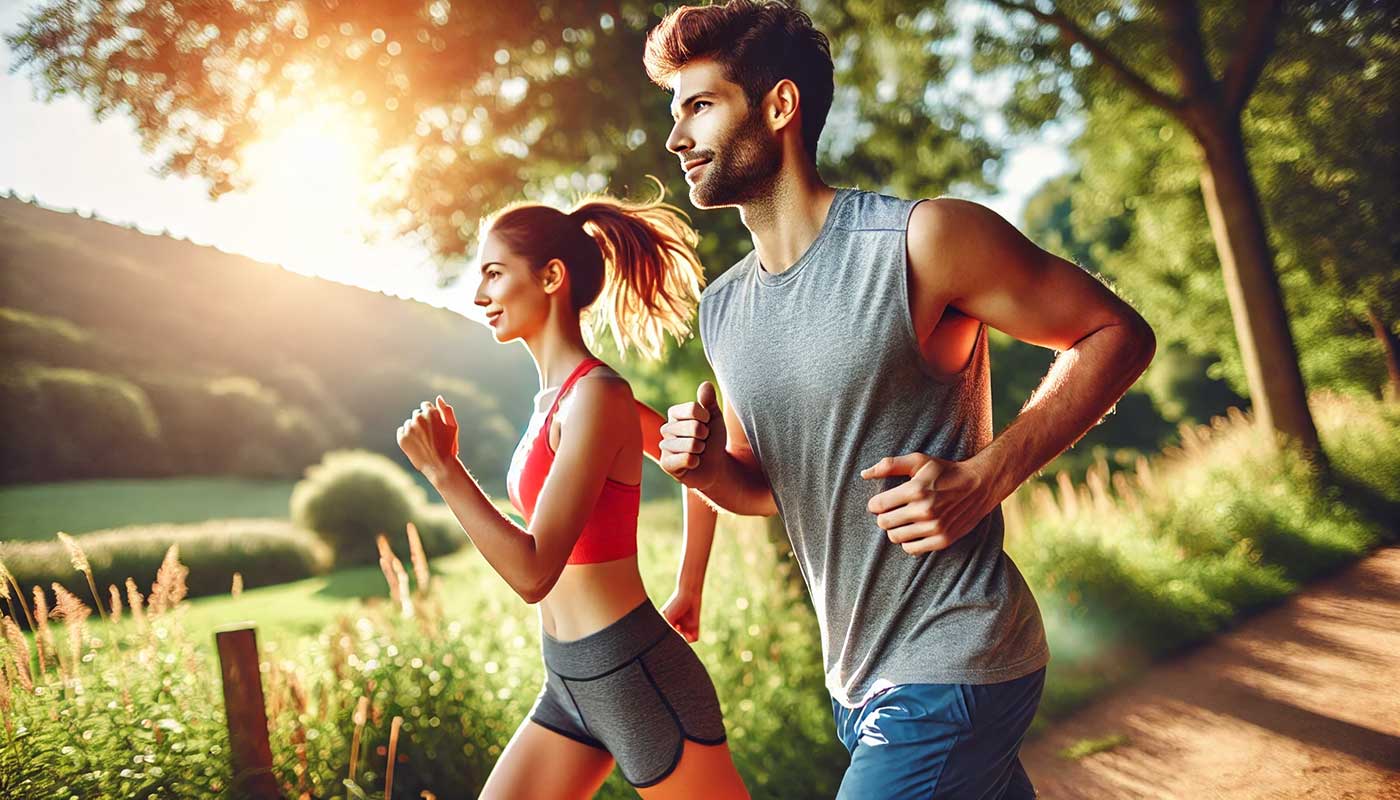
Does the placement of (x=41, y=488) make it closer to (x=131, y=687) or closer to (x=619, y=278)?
(x=131, y=687)

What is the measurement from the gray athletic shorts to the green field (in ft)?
9.38

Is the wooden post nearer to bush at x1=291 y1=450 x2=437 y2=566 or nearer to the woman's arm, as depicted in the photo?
the woman's arm

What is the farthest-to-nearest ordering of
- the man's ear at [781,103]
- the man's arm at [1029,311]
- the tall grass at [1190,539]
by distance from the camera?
the tall grass at [1190,539] < the man's ear at [781,103] < the man's arm at [1029,311]

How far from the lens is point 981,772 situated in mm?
1650

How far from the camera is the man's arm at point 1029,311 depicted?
1.63m

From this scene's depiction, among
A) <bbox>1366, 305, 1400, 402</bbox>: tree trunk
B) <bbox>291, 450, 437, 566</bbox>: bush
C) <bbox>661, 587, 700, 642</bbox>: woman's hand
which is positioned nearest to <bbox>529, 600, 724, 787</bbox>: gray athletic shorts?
<bbox>661, 587, 700, 642</bbox>: woman's hand

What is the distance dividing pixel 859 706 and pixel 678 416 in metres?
0.60

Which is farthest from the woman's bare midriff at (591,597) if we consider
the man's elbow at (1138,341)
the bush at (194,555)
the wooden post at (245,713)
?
the bush at (194,555)

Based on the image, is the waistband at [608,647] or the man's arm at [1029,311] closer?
the man's arm at [1029,311]

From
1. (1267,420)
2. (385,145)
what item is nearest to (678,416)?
(385,145)

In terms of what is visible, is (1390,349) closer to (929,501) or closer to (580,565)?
(580,565)

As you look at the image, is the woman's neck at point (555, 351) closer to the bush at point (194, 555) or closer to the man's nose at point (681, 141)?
the man's nose at point (681, 141)

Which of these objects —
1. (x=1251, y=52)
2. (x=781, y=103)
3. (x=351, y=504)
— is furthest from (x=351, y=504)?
(x=1251, y=52)

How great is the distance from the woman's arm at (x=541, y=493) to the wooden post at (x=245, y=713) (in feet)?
5.20
